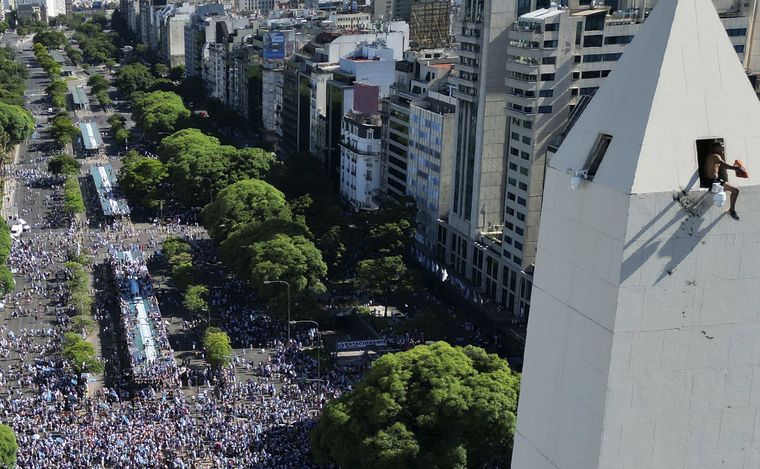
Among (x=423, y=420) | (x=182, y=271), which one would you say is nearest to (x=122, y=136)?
(x=182, y=271)

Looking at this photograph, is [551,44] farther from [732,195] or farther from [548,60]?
[732,195]

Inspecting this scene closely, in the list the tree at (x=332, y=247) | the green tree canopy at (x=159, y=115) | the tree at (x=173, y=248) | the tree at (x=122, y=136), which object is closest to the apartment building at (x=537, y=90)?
the tree at (x=332, y=247)

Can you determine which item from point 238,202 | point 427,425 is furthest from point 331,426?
point 238,202

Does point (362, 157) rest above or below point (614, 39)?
below

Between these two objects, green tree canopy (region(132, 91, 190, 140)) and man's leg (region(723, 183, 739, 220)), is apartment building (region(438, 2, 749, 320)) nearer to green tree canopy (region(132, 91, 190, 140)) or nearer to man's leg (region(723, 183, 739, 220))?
man's leg (region(723, 183, 739, 220))

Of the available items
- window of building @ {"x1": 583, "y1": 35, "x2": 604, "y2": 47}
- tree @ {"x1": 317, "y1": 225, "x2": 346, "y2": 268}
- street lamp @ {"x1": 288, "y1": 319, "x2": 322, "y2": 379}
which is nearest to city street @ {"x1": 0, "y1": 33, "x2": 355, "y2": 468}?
street lamp @ {"x1": 288, "y1": 319, "x2": 322, "y2": 379}

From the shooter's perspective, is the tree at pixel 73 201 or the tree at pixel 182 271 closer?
the tree at pixel 182 271

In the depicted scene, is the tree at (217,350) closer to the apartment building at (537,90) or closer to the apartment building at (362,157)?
the apartment building at (537,90)
